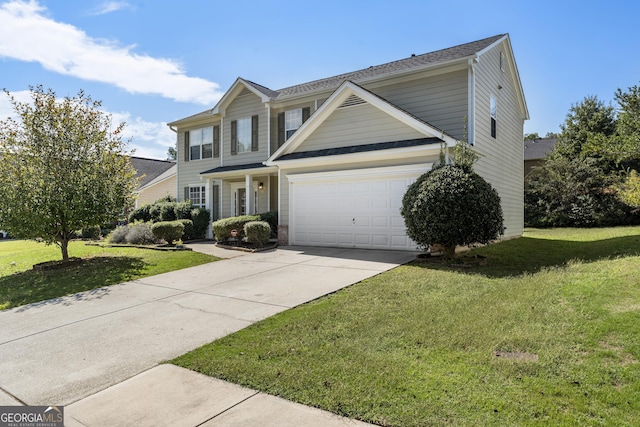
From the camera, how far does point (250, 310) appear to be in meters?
5.90

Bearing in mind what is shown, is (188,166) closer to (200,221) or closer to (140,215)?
(140,215)

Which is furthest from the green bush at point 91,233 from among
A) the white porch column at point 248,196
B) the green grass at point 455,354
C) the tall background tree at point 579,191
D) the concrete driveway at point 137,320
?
the tall background tree at point 579,191

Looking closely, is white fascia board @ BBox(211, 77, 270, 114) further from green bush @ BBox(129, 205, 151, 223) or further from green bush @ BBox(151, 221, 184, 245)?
green bush @ BBox(151, 221, 184, 245)

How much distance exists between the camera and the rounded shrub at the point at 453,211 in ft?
29.4

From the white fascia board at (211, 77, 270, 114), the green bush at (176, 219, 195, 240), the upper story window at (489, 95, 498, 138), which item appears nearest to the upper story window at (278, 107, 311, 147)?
the white fascia board at (211, 77, 270, 114)

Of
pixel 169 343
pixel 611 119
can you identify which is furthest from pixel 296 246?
pixel 611 119

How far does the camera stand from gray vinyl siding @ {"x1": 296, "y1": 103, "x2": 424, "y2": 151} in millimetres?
12266

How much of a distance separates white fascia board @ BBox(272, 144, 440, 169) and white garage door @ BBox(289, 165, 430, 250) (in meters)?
0.40

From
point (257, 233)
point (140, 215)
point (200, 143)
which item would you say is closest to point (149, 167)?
point (140, 215)

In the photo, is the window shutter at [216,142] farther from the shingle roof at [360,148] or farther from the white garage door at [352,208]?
the white garage door at [352,208]

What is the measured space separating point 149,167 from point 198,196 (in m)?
15.6

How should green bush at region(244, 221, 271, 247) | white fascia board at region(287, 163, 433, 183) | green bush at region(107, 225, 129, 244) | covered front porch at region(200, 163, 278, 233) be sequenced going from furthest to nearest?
covered front porch at region(200, 163, 278, 233) < green bush at region(107, 225, 129, 244) < green bush at region(244, 221, 271, 247) < white fascia board at region(287, 163, 433, 183)

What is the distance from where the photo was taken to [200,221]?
17.7 meters

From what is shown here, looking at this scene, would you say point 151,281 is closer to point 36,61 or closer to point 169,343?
point 169,343
